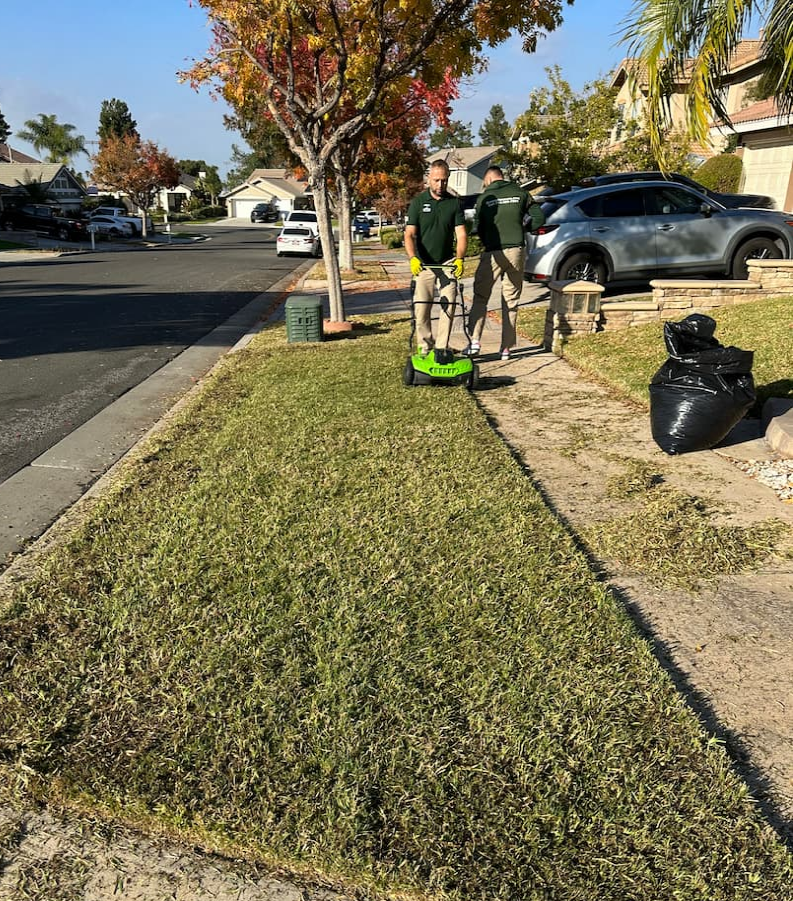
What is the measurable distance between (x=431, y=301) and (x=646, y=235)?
5317 millimetres

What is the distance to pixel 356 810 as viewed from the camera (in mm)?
2299

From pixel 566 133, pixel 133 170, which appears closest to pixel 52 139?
pixel 133 170

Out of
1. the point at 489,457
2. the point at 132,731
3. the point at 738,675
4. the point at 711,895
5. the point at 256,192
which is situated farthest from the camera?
the point at 256,192

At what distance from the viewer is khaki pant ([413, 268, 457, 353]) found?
738 centimetres

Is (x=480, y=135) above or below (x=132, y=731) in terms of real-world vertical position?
above

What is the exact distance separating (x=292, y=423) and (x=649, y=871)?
4528mm

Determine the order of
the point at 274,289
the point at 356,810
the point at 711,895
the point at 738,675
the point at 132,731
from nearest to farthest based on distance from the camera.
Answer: the point at 711,895 → the point at 356,810 → the point at 132,731 → the point at 738,675 → the point at 274,289

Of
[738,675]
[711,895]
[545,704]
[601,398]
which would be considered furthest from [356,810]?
[601,398]

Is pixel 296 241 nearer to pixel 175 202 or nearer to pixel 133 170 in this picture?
pixel 133 170

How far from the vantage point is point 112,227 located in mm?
45188

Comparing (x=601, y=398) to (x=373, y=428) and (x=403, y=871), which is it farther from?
(x=403, y=871)

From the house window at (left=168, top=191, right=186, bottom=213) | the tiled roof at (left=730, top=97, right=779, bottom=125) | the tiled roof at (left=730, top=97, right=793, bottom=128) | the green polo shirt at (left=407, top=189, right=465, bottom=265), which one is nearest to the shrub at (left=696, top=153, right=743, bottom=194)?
the tiled roof at (left=730, top=97, right=793, bottom=128)

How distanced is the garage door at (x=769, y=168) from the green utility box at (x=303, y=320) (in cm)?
1445

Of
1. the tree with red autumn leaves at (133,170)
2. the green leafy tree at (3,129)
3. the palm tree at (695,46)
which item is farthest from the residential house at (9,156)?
the palm tree at (695,46)
